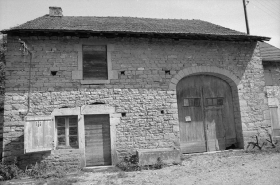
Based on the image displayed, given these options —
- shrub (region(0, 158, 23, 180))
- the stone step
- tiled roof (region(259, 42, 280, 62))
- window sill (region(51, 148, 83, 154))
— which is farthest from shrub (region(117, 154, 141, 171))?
tiled roof (region(259, 42, 280, 62))

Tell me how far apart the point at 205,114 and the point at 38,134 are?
5.60 metres

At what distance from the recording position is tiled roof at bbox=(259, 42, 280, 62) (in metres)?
10.4

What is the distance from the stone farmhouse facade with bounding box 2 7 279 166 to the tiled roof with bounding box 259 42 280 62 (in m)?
2.79

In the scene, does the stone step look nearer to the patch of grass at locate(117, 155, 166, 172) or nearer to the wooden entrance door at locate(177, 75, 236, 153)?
the patch of grass at locate(117, 155, 166, 172)

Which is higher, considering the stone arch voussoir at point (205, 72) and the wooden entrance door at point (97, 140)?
the stone arch voussoir at point (205, 72)

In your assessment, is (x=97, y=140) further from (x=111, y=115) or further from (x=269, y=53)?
(x=269, y=53)

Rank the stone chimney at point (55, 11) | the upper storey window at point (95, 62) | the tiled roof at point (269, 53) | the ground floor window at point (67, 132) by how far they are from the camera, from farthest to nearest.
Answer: the tiled roof at point (269, 53)
the stone chimney at point (55, 11)
the upper storey window at point (95, 62)
the ground floor window at point (67, 132)

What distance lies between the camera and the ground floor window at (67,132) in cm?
670

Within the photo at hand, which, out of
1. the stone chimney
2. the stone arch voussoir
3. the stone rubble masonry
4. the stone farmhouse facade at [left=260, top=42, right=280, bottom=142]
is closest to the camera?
the stone rubble masonry

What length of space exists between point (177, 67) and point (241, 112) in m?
2.85

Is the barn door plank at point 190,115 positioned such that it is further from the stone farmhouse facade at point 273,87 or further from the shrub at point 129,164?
the stone farmhouse facade at point 273,87

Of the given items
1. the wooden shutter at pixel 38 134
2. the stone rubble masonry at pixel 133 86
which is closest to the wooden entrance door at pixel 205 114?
the stone rubble masonry at pixel 133 86

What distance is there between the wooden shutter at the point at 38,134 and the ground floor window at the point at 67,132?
1.86ft

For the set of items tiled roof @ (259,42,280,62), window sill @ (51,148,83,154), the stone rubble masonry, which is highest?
tiled roof @ (259,42,280,62)
